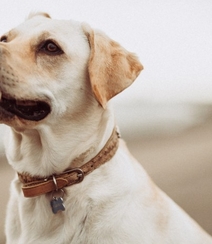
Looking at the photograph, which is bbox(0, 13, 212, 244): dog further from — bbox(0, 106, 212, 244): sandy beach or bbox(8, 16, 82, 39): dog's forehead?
bbox(0, 106, 212, 244): sandy beach

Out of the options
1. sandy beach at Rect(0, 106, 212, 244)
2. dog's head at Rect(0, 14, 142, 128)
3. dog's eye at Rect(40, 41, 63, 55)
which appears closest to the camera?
dog's head at Rect(0, 14, 142, 128)

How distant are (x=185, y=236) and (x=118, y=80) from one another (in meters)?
0.91

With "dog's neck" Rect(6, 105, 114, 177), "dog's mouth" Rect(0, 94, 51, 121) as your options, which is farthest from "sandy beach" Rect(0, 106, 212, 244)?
"dog's mouth" Rect(0, 94, 51, 121)

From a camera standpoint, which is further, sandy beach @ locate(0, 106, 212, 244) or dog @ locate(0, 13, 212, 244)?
sandy beach @ locate(0, 106, 212, 244)

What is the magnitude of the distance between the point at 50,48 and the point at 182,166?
15.4ft

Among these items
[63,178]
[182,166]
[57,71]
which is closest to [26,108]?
[57,71]

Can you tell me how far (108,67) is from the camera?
2.79m

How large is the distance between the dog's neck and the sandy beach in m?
2.10

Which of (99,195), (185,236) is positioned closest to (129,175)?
(99,195)

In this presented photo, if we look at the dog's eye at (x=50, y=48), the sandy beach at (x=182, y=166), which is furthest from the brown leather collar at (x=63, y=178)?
the sandy beach at (x=182, y=166)

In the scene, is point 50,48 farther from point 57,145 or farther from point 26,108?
point 57,145

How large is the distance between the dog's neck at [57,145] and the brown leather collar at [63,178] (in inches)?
1.1

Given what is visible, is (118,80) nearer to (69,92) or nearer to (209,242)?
(69,92)

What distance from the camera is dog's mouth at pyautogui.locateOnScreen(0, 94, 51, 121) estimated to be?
8.66ft
